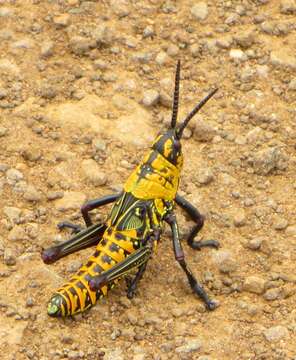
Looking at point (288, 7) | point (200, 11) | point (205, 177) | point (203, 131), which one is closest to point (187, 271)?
point (205, 177)

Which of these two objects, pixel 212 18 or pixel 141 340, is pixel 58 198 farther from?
pixel 212 18

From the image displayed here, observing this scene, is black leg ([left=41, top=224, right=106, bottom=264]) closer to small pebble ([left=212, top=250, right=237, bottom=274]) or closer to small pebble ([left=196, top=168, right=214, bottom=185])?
small pebble ([left=212, top=250, right=237, bottom=274])

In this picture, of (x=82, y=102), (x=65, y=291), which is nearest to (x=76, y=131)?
(x=82, y=102)

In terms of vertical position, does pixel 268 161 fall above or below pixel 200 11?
below

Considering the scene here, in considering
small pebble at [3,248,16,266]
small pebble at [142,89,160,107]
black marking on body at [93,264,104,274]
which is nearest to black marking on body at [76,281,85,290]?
black marking on body at [93,264,104,274]

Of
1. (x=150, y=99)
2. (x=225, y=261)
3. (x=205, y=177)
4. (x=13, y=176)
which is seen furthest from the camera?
(x=150, y=99)

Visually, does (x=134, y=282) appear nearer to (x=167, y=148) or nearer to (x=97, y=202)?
(x=97, y=202)

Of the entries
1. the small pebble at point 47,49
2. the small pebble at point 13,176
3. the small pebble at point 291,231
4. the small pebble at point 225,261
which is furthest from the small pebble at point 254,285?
the small pebble at point 47,49
